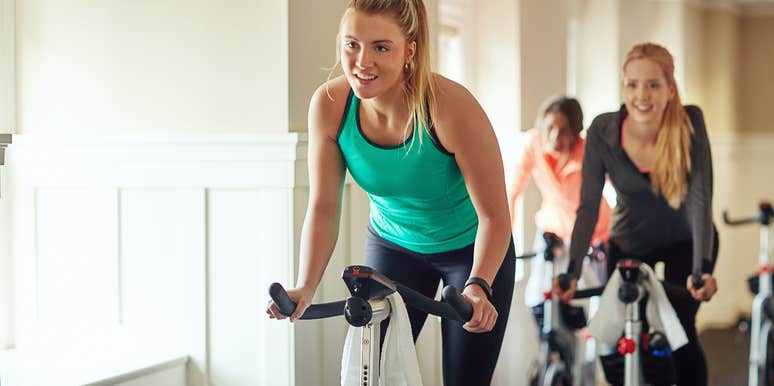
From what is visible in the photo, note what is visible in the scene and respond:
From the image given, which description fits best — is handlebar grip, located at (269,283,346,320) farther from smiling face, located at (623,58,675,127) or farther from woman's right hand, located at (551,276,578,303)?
smiling face, located at (623,58,675,127)

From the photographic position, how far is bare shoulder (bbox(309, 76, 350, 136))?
2.19 m

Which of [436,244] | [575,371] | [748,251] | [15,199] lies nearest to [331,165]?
[436,244]

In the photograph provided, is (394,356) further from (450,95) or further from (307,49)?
(307,49)

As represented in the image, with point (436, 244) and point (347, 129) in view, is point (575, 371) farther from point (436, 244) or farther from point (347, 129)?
point (347, 129)

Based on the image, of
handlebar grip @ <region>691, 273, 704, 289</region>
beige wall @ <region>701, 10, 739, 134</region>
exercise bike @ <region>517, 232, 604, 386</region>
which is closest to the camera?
handlebar grip @ <region>691, 273, 704, 289</region>

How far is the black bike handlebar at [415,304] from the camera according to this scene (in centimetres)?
177

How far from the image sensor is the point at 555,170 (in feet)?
12.5

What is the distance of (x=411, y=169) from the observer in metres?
2.17

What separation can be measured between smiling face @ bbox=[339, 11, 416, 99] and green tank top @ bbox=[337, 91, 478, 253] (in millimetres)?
137

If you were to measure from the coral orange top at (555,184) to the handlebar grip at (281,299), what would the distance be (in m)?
2.09

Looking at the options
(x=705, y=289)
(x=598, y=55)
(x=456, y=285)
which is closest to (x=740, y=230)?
(x=598, y=55)

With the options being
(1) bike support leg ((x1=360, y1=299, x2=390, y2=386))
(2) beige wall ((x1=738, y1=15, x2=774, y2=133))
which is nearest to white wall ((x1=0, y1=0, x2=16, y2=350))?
(1) bike support leg ((x1=360, y1=299, x2=390, y2=386))

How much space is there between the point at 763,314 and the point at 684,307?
60.3 inches

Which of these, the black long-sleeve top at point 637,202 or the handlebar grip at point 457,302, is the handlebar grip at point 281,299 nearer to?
the handlebar grip at point 457,302
